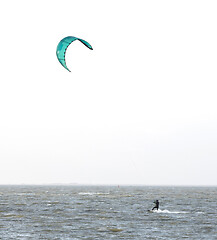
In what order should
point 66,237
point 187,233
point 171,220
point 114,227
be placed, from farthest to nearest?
point 171,220
point 114,227
point 187,233
point 66,237

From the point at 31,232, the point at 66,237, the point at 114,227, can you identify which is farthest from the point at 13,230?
the point at 114,227

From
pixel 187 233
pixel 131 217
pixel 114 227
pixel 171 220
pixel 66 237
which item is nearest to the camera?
pixel 66 237

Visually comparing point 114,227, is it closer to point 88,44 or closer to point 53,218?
point 53,218

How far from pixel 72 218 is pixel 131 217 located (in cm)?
544

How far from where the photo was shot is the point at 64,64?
29672mm

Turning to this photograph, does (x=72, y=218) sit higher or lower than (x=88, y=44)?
lower

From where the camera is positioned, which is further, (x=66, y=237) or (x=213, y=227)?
(x=213, y=227)

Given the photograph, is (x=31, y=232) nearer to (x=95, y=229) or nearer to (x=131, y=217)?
(x=95, y=229)

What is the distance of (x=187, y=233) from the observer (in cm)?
2716

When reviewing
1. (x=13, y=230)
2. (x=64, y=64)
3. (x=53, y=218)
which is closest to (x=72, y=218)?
(x=53, y=218)

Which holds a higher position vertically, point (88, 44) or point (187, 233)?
point (88, 44)

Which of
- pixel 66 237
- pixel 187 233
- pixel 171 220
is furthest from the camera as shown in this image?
pixel 171 220

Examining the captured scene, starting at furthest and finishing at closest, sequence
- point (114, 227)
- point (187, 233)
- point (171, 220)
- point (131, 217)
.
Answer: point (131, 217) < point (171, 220) < point (114, 227) < point (187, 233)

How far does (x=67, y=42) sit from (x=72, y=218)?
15.7 m
